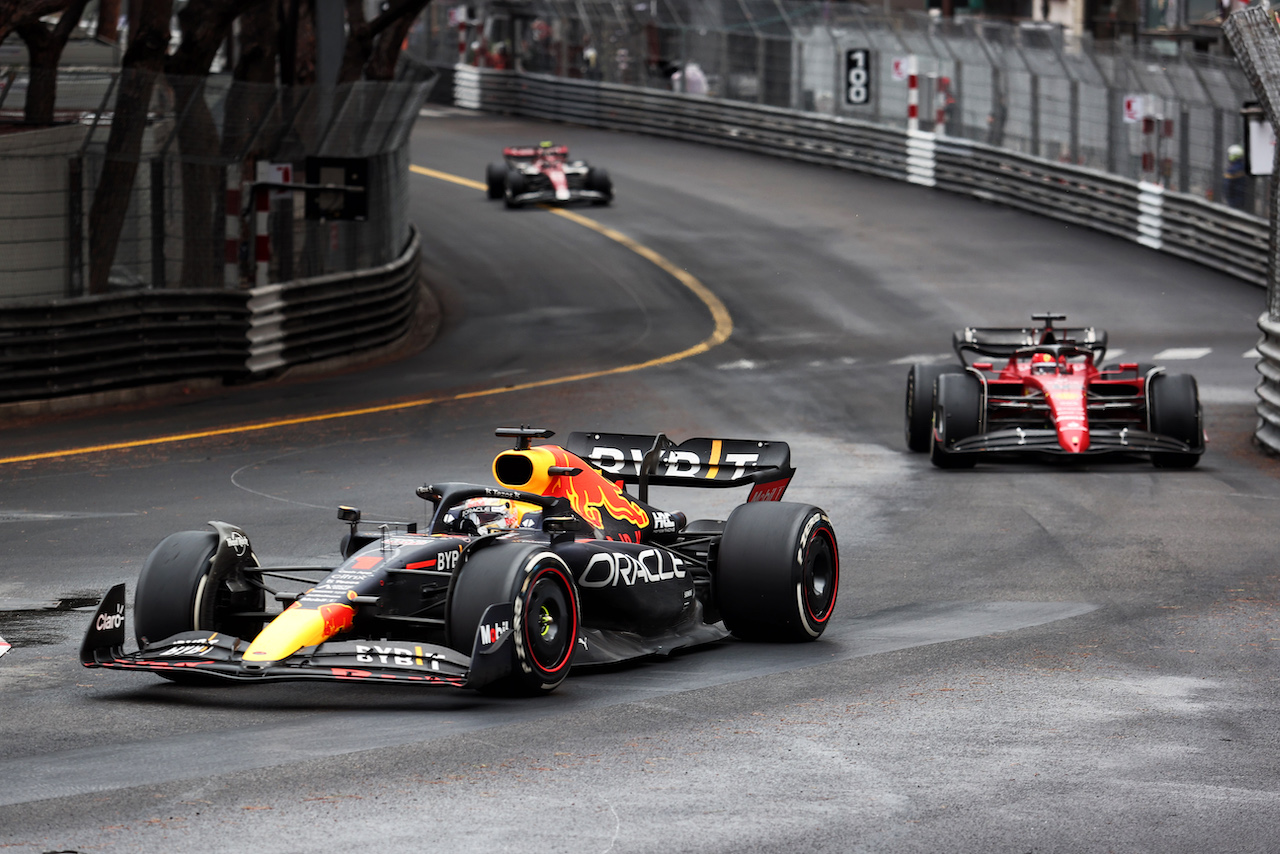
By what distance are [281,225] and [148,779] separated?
17.1 metres

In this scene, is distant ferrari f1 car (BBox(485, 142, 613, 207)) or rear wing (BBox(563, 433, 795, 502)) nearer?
rear wing (BBox(563, 433, 795, 502))

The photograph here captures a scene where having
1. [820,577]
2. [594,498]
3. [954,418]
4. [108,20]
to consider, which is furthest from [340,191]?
[108,20]

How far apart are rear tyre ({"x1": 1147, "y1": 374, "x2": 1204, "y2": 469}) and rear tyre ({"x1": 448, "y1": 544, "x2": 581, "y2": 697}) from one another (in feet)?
30.3

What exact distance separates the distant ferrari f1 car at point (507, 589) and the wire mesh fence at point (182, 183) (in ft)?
33.2

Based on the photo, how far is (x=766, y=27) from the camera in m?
43.4

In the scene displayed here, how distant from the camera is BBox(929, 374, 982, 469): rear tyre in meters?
16.0

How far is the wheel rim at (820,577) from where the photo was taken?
31.2 ft

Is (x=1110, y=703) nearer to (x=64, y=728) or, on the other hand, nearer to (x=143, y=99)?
(x=64, y=728)

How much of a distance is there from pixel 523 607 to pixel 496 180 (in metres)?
31.0

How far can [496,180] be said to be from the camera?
38.2 meters

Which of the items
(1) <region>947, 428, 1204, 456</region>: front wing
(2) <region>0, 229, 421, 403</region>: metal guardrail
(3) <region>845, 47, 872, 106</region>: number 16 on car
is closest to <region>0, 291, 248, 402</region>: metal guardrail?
(2) <region>0, 229, 421, 403</region>: metal guardrail

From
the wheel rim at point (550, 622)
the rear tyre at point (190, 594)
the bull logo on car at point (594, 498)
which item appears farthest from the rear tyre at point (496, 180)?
the wheel rim at point (550, 622)

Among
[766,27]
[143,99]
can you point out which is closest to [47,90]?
[143,99]

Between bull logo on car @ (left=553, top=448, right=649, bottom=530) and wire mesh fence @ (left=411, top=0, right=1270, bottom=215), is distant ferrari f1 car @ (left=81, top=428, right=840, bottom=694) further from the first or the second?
wire mesh fence @ (left=411, top=0, right=1270, bottom=215)
